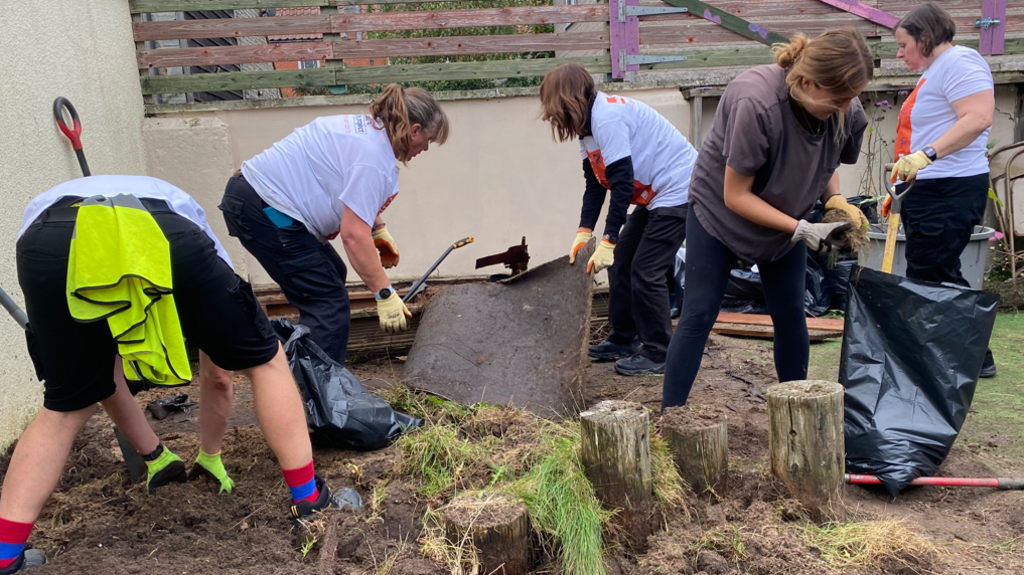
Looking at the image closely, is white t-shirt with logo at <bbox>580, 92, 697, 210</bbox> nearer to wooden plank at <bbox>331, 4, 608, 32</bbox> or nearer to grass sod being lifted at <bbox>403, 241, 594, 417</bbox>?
grass sod being lifted at <bbox>403, 241, 594, 417</bbox>

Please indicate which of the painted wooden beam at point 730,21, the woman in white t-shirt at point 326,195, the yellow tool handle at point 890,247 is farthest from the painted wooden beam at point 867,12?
the woman in white t-shirt at point 326,195

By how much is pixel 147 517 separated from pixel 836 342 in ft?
13.0

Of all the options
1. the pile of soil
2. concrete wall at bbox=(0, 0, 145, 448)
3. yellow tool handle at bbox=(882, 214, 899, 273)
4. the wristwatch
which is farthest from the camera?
concrete wall at bbox=(0, 0, 145, 448)

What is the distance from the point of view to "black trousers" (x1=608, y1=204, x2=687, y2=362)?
361 cm

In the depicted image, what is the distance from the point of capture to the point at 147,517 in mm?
2162

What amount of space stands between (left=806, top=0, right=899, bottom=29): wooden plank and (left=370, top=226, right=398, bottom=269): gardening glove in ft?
15.2

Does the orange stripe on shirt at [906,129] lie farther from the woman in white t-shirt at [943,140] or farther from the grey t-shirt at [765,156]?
the grey t-shirt at [765,156]

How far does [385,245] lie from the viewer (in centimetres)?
342

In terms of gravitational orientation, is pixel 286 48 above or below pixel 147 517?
above

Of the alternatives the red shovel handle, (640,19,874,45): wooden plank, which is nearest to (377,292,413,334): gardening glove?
the red shovel handle

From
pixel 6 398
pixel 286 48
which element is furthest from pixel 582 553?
pixel 286 48

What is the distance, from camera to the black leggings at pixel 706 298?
252cm

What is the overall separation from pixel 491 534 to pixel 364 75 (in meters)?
4.67

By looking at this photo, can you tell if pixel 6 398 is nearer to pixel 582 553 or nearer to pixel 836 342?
pixel 582 553
